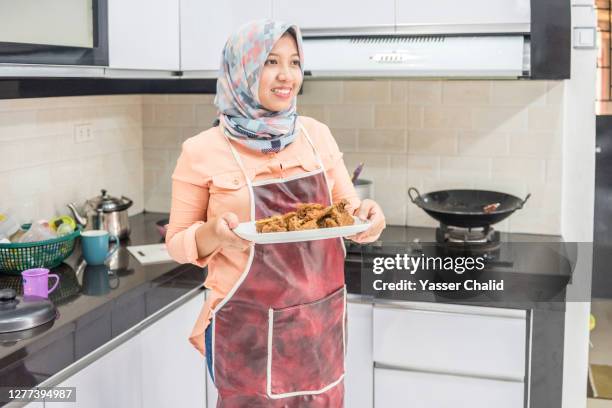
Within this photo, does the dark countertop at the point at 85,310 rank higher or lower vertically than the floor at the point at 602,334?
higher

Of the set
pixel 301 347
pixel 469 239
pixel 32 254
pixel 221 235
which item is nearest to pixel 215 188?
pixel 221 235

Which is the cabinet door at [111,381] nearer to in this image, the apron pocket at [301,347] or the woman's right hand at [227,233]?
the apron pocket at [301,347]

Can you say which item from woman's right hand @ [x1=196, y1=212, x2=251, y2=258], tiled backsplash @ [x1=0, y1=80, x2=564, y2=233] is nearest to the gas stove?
tiled backsplash @ [x1=0, y1=80, x2=564, y2=233]

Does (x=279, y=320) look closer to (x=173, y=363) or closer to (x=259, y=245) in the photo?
(x=259, y=245)

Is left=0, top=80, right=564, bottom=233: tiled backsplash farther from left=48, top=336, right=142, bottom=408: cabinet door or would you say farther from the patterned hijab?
the patterned hijab

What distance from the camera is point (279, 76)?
175 cm

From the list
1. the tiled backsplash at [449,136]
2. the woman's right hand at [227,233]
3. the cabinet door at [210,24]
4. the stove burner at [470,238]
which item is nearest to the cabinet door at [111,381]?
the woman's right hand at [227,233]

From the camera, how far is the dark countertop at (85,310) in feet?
5.79

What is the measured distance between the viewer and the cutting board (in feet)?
8.52

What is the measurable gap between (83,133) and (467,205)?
1569mm

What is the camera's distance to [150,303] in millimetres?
2320

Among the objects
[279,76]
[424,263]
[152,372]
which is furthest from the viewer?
[424,263]

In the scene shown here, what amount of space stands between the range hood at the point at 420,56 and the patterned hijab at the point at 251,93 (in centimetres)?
85

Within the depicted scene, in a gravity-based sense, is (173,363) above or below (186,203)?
below
